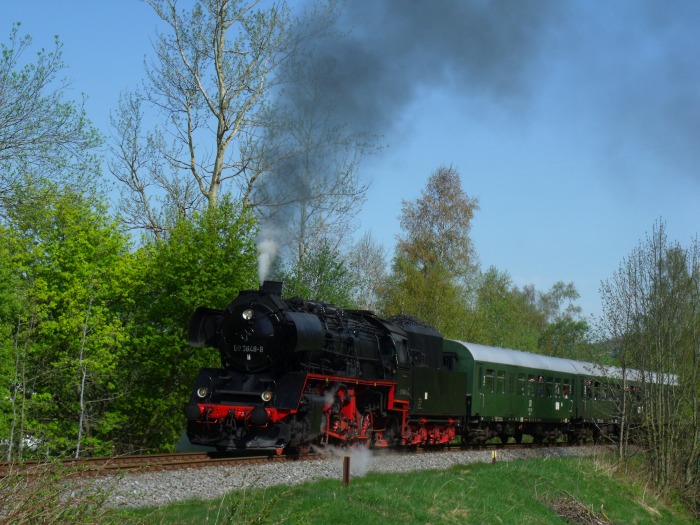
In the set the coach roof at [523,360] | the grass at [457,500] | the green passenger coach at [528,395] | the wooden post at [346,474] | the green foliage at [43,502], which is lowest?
the grass at [457,500]

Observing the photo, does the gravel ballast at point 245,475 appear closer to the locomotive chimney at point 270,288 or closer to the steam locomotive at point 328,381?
the steam locomotive at point 328,381

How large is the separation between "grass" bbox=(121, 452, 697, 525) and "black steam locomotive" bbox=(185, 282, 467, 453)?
222 centimetres

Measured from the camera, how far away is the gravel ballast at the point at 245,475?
11329 millimetres

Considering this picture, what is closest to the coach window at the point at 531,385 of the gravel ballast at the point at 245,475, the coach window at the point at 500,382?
the coach window at the point at 500,382

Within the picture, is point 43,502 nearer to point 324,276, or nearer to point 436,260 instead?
point 324,276

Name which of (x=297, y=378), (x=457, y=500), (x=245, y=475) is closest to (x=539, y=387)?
(x=297, y=378)

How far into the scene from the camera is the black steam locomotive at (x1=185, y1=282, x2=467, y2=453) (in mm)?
16141

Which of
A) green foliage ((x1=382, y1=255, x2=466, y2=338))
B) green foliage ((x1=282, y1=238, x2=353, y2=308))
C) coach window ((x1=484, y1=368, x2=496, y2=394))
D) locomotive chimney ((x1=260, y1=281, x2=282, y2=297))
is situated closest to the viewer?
locomotive chimney ((x1=260, y1=281, x2=282, y2=297))

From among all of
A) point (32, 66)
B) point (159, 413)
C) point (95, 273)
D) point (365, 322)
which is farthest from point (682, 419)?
point (32, 66)

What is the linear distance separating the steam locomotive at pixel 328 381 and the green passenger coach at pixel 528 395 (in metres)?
0.07

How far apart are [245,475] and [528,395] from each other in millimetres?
18510

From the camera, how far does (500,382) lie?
25375mm

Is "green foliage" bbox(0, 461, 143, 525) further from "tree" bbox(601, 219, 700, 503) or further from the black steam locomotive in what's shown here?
"tree" bbox(601, 219, 700, 503)

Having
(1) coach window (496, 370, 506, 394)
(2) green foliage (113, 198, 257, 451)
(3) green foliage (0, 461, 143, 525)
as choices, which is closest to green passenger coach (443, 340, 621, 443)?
(1) coach window (496, 370, 506, 394)
